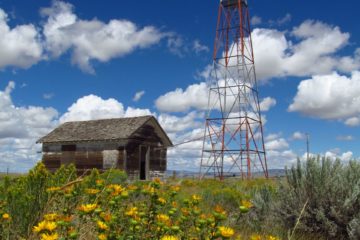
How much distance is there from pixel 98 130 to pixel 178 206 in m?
20.4

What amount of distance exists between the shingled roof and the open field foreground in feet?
54.9

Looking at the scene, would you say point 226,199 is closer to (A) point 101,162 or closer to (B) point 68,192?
(B) point 68,192

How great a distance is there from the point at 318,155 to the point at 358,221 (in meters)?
1.58

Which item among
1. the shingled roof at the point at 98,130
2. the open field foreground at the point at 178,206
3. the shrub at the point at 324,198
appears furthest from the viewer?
the shingled roof at the point at 98,130

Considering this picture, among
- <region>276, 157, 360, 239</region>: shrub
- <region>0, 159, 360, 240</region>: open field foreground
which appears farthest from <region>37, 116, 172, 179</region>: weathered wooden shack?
<region>276, 157, 360, 239</region>: shrub

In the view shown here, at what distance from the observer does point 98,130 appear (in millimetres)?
27312

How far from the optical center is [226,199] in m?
9.95

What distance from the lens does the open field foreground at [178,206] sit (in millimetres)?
3496

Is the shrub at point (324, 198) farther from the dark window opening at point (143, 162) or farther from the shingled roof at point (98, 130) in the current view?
the dark window opening at point (143, 162)

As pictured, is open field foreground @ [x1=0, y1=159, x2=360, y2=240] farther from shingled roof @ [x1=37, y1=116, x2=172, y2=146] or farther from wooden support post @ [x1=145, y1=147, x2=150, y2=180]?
wooden support post @ [x1=145, y1=147, x2=150, y2=180]

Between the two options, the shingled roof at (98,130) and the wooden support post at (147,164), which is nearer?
the shingled roof at (98,130)

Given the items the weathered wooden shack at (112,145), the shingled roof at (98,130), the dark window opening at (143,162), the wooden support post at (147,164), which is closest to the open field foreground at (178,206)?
the weathered wooden shack at (112,145)

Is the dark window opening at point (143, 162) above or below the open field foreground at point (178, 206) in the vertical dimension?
above

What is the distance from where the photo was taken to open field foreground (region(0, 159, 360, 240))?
11.5 ft
